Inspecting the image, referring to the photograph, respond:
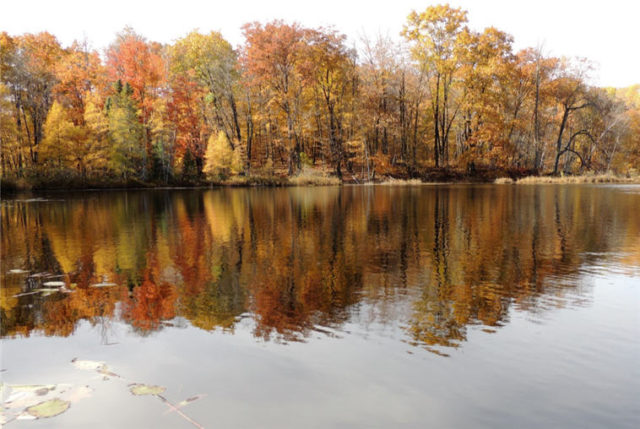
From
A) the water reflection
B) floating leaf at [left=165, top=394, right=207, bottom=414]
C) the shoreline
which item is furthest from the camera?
the shoreline

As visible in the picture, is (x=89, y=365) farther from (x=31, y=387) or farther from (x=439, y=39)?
(x=439, y=39)

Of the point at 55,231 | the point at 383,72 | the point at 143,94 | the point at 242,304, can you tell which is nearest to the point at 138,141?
the point at 143,94

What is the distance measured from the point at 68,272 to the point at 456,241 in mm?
9841

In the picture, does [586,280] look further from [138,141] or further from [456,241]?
[138,141]

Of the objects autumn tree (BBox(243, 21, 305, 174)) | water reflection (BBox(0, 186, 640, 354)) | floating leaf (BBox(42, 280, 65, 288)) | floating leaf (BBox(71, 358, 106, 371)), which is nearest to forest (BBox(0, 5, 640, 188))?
autumn tree (BBox(243, 21, 305, 174))

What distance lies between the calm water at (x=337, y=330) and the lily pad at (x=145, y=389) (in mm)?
72

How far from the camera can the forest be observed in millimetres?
46594

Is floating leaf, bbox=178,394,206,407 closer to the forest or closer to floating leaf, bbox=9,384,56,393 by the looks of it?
floating leaf, bbox=9,384,56,393

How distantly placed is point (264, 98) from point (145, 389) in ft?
169

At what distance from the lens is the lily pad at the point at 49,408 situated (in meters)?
3.78

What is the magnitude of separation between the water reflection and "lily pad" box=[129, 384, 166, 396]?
A: 163cm

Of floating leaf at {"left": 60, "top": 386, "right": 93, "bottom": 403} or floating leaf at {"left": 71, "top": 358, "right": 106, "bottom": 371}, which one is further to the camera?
floating leaf at {"left": 71, "top": 358, "right": 106, "bottom": 371}

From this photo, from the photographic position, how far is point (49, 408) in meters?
3.87

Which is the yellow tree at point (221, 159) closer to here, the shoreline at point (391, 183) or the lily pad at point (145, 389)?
the shoreline at point (391, 183)
